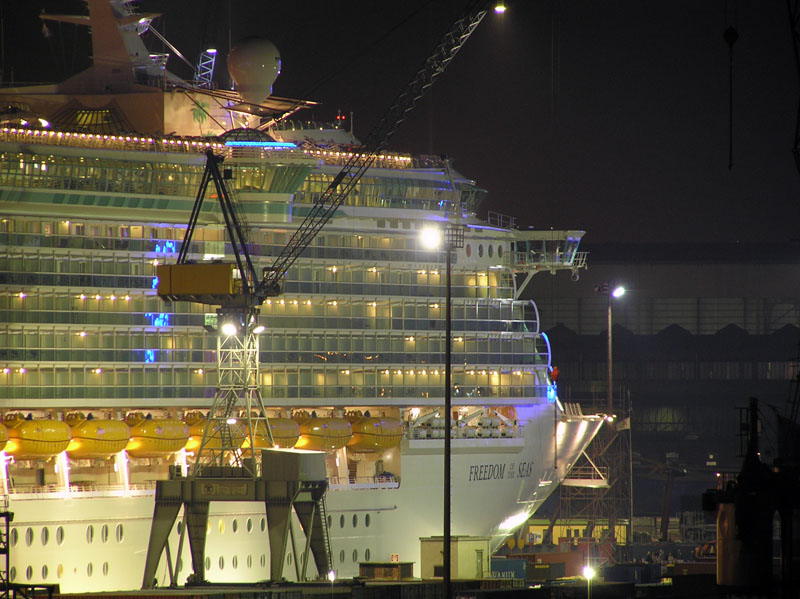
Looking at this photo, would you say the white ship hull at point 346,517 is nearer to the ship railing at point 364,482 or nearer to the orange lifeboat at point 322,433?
the ship railing at point 364,482

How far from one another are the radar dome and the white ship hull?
18595 mm

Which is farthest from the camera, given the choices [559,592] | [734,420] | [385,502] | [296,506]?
[734,420]

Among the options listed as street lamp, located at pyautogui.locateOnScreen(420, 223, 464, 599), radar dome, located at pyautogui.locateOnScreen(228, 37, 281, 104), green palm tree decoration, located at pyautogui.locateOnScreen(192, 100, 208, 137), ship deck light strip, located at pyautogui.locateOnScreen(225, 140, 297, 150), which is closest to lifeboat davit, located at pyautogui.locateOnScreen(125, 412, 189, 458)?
ship deck light strip, located at pyautogui.locateOnScreen(225, 140, 297, 150)

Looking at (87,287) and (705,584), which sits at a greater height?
(87,287)

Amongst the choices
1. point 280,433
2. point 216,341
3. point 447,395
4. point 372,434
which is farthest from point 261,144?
point 447,395

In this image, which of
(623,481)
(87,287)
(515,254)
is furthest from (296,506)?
(623,481)

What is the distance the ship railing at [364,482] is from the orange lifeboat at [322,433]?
1.65 meters

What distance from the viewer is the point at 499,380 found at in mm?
78875

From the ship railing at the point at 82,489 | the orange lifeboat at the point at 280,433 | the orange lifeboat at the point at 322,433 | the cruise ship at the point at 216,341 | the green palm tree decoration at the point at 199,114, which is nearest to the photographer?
the ship railing at the point at 82,489

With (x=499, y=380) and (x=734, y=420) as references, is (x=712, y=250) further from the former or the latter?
(x=499, y=380)

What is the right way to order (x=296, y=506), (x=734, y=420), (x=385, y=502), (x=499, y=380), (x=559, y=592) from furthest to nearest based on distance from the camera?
(x=734, y=420) < (x=499, y=380) < (x=385, y=502) < (x=296, y=506) < (x=559, y=592)

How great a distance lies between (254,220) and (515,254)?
567 inches

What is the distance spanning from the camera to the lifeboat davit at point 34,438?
64.2m

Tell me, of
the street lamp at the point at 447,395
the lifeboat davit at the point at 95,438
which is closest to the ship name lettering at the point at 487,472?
the street lamp at the point at 447,395
